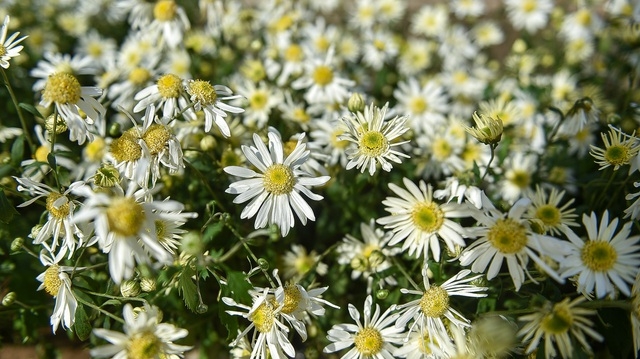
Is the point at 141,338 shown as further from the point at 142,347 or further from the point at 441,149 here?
the point at 441,149

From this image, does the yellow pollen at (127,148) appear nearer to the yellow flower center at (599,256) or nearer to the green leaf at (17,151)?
the green leaf at (17,151)

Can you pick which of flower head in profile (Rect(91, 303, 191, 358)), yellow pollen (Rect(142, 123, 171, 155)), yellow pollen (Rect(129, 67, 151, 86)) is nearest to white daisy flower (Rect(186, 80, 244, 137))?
yellow pollen (Rect(142, 123, 171, 155))

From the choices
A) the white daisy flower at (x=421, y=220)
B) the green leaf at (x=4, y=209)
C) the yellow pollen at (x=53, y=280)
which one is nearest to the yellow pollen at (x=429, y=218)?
the white daisy flower at (x=421, y=220)

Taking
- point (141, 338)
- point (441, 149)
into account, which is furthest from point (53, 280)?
point (441, 149)

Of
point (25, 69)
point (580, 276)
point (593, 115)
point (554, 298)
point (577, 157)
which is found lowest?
point (25, 69)

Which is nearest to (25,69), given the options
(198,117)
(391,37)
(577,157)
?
(198,117)

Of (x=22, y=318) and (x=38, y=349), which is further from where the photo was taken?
(x=38, y=349)

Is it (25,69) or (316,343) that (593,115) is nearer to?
(316,343)
